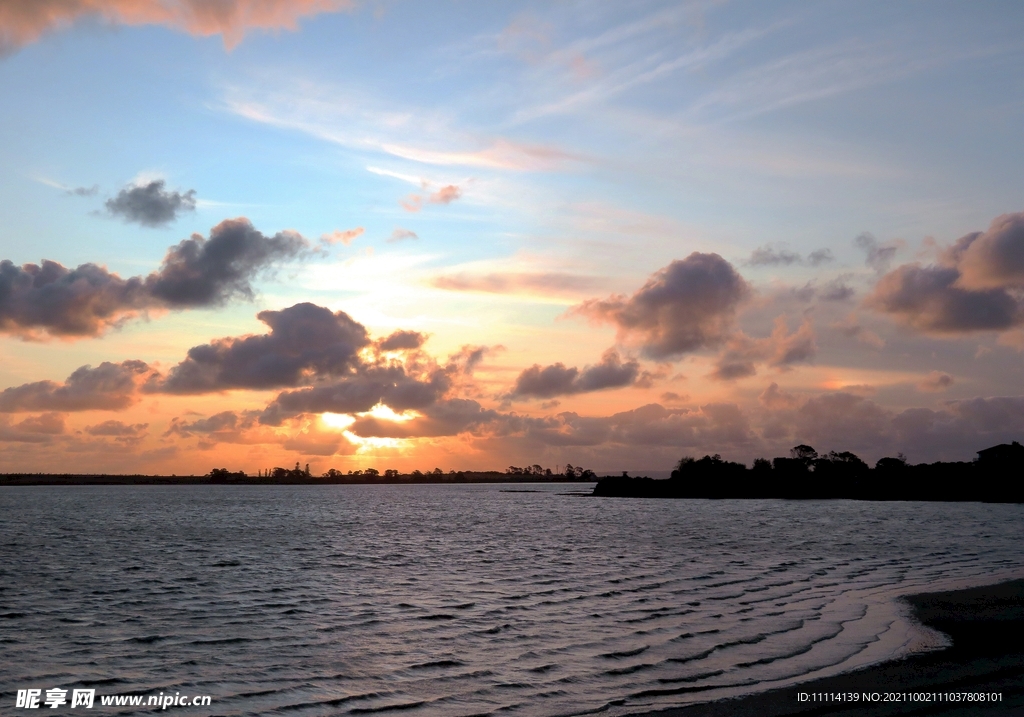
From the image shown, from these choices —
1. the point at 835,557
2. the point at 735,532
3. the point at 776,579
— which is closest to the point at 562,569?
the point at 776,579

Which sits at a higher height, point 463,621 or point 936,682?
point 936,682

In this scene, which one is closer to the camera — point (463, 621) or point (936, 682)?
point (936, 682)

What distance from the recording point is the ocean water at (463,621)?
2083 centimetres

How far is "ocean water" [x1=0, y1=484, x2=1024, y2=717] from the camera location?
68.3 feet

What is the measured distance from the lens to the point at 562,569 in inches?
1922

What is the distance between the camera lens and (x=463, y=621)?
3061cm

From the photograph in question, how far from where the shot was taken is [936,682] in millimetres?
19031

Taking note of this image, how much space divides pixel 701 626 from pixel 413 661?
443 inches

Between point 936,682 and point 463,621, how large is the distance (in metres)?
17.2

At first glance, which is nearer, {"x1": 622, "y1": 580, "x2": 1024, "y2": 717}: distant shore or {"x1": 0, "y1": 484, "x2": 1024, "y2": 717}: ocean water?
{"x1": 622, "y1": 580, "x2": 1024, "y2": 717}: distant shore

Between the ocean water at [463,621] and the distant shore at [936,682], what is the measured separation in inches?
39.6

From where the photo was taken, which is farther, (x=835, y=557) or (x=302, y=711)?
(x=835, y=557)

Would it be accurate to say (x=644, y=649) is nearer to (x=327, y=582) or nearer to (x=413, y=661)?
(x=413, y=661)

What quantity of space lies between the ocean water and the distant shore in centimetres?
101
